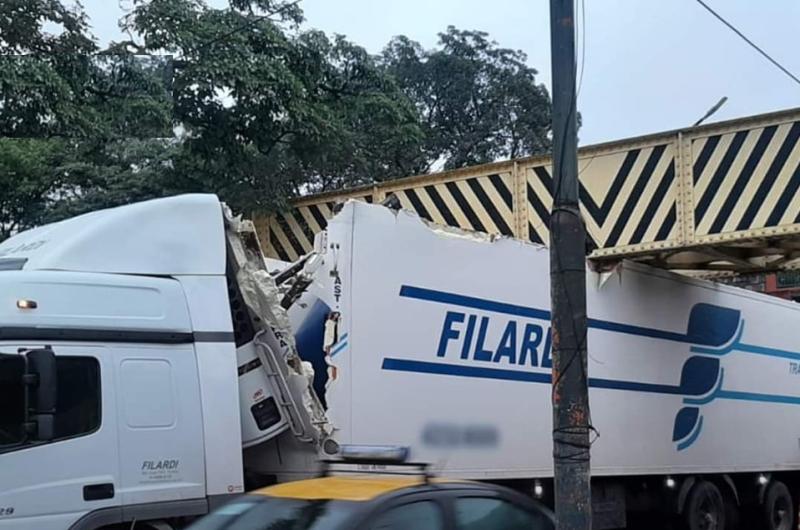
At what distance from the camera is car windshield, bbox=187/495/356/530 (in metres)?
4.70

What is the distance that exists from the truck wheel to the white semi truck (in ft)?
10.8

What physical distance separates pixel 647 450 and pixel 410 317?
14.3 feet

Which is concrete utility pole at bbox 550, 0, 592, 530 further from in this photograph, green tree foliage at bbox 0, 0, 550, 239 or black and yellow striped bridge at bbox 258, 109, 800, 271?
green tree foliage at bbox 0, 0, 550, 239

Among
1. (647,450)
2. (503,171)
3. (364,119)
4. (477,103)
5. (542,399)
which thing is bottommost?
(647,450)

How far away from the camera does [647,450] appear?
11352 mm

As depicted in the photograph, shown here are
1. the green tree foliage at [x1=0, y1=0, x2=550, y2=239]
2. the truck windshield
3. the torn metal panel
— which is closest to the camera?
the truck windshield

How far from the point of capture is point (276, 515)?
4938 mm

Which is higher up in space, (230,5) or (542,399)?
(230,5)

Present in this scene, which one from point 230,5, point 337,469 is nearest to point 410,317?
point 337,469

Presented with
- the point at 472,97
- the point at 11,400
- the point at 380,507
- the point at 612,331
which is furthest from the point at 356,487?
the point at 472,97

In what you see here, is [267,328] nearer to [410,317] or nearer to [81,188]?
[410,317]

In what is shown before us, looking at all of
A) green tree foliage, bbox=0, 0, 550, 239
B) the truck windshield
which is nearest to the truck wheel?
green tree foliage, bbox=0, 0, 550, 239

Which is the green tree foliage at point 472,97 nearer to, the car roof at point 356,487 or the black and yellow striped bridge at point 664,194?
the black and yellow striped bridge at point 664,194

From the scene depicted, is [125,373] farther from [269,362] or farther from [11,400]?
[269,362]
